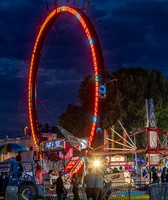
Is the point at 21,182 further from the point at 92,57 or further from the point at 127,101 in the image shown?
the point at 127,101

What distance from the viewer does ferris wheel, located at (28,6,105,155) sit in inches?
1533

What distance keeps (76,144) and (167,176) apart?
15954 millimetres

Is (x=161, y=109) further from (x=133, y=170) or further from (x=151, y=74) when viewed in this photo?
(x=133, y=170)

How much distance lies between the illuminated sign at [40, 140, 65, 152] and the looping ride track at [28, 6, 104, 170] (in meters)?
1.10

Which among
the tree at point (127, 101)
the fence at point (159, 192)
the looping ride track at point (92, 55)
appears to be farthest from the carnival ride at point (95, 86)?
the fence at point (159, 192)

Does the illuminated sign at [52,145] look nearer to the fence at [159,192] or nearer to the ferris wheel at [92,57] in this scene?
the ferris wheel at [92,57]

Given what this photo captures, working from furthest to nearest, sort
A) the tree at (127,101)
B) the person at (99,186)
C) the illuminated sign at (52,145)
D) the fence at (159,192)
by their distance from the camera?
the tree at (127,101) < the illuminated sign at (52,145) < the person at (99,186) < the fence at (159,192)

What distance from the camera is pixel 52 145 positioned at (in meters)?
51.9

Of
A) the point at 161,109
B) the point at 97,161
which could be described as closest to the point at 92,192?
the point at 97,161

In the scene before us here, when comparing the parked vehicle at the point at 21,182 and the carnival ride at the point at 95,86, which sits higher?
the carnival ride at the point at 95,86

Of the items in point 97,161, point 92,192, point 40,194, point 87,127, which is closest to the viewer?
point 92,192

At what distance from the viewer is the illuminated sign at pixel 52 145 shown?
170 feet

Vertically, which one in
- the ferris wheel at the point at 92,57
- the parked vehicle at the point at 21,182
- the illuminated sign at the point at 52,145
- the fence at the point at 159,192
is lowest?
the fence at the point at 159,192

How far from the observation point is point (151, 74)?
216 ft
